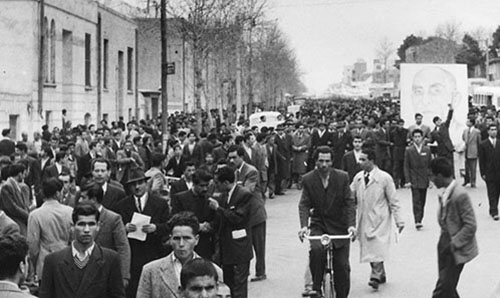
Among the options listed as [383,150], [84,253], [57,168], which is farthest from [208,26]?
[84,253]

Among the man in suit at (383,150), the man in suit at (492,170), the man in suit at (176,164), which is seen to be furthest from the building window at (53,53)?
the man in suit at (492,170)

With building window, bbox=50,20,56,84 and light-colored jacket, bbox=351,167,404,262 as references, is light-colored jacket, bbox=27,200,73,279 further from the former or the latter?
building window, bbox=50,20,56,84

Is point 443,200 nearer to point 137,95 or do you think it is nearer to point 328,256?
point 328,256

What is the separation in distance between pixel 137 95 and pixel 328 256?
42462 millimetres

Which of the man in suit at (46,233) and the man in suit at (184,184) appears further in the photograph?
the man in suit at (184,184)

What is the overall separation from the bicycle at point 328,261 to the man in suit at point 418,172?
7159 mm

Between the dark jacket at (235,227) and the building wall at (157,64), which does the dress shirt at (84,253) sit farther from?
the building wall at (157,64)

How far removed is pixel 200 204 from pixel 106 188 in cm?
111

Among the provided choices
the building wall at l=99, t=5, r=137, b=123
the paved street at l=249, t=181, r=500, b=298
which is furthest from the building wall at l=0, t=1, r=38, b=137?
the paved street at l=249, t=181, r=500, b=298

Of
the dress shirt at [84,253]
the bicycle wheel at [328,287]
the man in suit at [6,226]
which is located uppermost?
the dress shirt at [84,253]

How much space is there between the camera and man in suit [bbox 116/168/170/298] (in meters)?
8.80

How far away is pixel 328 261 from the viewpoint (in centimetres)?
989

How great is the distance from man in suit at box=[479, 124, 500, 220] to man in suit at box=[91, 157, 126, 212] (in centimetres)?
966

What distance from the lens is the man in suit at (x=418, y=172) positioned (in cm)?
1706
